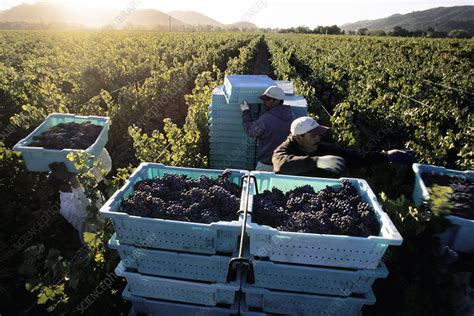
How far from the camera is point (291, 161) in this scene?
3.04 metres

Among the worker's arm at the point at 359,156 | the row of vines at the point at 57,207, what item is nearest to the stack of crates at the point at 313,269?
the worker's arm at the point at 359,156

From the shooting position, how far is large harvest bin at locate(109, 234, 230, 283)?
217cm

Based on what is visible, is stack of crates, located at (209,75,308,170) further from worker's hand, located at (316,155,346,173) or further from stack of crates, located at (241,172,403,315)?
stack of crates, located at (241,172,403,315)

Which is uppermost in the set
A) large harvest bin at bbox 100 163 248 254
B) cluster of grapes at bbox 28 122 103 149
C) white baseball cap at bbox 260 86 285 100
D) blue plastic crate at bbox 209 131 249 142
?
white baseball cap at bbox 260 86 285 100

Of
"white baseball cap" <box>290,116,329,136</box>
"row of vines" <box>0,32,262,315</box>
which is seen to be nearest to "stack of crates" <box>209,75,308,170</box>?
"row of vines" <box>0,32,262,315</box>

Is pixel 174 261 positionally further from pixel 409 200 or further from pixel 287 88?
pixel 287 88

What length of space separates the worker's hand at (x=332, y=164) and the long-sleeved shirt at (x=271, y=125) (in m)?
1.14

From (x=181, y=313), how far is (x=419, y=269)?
83.2 inches

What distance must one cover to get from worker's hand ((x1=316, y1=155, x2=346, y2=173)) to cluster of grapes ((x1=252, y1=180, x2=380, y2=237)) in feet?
0.45

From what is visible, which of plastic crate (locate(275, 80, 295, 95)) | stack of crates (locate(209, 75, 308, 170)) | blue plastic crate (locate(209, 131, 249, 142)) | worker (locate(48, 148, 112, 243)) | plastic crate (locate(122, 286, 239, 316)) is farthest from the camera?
plastic crate (locate(275, 80, 295, 95))

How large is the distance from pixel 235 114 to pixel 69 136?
2.29 meters

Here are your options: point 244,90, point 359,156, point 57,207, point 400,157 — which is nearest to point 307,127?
point 359,156

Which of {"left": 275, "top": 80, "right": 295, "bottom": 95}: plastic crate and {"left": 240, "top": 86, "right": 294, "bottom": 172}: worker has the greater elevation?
{"left": 275, "top": 80, "right": 295, "bottom": 95}: plastic crate

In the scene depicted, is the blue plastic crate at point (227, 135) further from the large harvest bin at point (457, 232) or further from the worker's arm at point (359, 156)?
the large harvest bin at point (457, 232)
